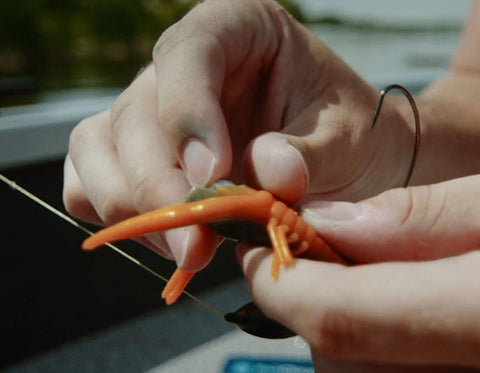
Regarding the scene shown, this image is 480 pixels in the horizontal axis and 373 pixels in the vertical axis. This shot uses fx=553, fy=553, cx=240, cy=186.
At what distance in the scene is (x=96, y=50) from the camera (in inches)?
946

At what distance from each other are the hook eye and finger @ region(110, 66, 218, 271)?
9cm

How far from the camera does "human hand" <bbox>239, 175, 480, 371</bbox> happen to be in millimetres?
578

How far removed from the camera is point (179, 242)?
0.76 metres

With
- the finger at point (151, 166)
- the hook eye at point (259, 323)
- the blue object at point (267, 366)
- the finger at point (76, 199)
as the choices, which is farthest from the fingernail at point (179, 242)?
the blue object at point (267, 366)

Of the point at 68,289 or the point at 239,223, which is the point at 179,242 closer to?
the point at 239,223

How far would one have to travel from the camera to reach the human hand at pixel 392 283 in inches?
22.8

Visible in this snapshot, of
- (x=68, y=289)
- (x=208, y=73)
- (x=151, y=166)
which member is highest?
(x=208, y=73)

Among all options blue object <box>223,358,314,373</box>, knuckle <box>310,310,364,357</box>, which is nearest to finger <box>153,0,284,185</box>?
knuckle <box>310,310,364,357</box>

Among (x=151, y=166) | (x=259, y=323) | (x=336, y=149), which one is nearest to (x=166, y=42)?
(x=151, y=166)

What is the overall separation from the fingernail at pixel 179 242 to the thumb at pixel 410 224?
17 cm

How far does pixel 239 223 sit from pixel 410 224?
21cm

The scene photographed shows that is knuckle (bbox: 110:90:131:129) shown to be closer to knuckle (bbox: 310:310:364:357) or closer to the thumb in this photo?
the thumb

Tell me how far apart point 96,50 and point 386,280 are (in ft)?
82.1

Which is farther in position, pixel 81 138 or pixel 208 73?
pixel 81 138
